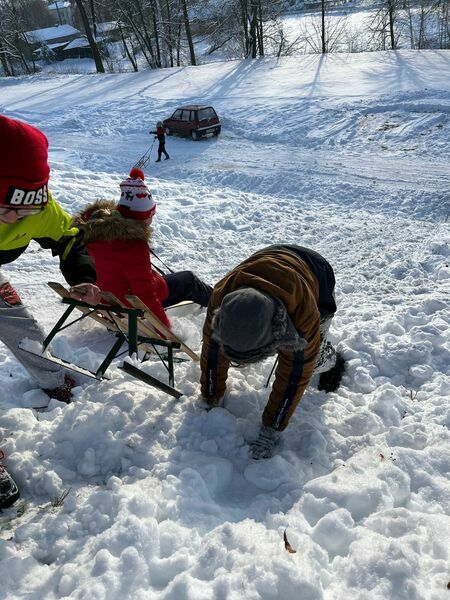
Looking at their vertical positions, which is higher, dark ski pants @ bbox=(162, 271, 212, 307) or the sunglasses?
the sunglasses

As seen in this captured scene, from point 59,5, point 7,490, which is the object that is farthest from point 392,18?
point 59,5

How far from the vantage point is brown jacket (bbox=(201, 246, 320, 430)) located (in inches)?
104

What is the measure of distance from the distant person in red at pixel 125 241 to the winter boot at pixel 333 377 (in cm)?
149

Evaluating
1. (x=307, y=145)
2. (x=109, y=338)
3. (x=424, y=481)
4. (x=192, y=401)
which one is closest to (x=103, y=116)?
(x=307, y=145)

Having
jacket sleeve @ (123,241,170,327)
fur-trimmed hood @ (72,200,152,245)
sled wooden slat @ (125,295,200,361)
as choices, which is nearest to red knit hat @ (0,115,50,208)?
sled wooden slat @ (125,295,200,361)

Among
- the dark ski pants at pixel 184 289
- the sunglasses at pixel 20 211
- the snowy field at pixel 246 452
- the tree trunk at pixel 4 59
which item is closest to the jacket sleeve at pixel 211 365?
the snowy field at pixel 246 452

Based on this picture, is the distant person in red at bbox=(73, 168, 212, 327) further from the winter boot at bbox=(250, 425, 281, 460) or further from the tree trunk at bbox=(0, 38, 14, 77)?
the tree trunk at bbox=(0, 38, 14, 77)

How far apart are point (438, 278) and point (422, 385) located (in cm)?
218

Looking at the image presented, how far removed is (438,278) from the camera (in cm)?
560

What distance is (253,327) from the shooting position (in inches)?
92.4

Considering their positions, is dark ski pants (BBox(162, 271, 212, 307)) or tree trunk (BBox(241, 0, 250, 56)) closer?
dark ski pants (BBox(162, 271, 212, 307))

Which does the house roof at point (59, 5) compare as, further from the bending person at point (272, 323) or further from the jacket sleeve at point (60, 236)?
the bending person at point (272, 323)

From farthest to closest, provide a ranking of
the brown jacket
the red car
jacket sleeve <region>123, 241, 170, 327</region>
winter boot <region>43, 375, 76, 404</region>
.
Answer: the red car < jacket sleeve <region>123, 241, 170, 327</region> < winter boot <region>43, 375, 76, 404</region> < the brown jacket

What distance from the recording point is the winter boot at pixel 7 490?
2.52 metres
